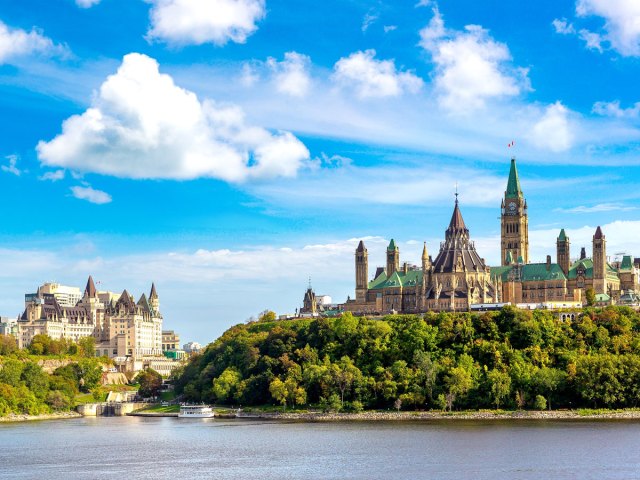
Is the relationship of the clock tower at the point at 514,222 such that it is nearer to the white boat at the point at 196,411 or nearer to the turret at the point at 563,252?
the turret at the point at 563,252

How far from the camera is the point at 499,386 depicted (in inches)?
5098

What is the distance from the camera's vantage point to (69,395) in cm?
17150

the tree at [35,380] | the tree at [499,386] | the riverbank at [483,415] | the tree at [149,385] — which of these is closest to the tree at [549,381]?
the riverbank at [483,415]

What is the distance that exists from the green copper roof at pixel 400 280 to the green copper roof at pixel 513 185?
26.3 m

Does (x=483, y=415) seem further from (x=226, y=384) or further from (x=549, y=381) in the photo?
(x=226, y=384)

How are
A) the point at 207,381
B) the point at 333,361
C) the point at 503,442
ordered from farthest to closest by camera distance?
the point at 207,381 < the point at 333,361 < the point at 503,442

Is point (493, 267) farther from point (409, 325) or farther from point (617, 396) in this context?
point (617, 396)

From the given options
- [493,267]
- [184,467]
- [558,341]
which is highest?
[493,267]

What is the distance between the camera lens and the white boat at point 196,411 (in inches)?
5891

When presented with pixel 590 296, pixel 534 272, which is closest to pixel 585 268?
pixel 534 272

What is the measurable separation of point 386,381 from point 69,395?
61.8m

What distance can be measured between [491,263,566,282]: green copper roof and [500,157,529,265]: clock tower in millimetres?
13503

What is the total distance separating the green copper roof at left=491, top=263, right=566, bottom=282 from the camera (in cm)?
17525

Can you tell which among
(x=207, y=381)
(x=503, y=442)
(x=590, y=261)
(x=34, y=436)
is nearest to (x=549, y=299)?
(x=590, y=261)
